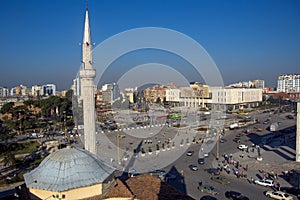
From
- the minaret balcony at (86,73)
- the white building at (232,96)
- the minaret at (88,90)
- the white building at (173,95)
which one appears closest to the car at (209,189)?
the minaret at (88,90)

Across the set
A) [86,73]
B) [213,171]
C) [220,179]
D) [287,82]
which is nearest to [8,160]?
[86,73]

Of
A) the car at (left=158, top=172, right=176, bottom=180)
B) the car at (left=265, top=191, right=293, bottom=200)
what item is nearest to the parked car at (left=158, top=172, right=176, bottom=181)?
the car at (left=158, top=172, right=176, bottom=180)

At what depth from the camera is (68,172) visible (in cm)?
543

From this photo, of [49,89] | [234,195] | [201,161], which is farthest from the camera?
[49,89]

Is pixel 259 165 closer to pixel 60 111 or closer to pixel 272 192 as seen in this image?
pixel 272 192

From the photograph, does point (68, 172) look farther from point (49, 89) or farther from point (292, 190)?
point (49, 89)

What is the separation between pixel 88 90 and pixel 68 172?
21.3 feet

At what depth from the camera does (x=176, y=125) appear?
2817 centimetres

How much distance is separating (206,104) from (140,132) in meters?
23.0

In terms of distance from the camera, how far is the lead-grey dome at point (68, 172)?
5.25 metres

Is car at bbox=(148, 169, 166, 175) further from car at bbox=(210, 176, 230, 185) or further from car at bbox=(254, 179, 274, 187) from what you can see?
car at bbox=(254, 179, 274, 187)

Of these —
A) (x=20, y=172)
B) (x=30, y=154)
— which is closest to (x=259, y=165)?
(x=20, y=172)

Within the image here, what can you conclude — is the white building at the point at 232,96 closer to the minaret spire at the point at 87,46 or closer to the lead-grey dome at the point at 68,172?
the minaret spire at the point at 87,46

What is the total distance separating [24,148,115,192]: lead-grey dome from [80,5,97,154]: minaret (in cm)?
546
